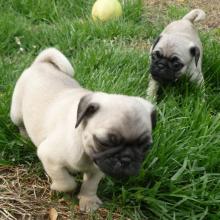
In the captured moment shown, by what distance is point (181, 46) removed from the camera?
5.80m

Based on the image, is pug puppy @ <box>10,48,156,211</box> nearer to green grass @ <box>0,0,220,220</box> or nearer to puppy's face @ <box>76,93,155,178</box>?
puppy's face @ <box>76,93,155,178</box>

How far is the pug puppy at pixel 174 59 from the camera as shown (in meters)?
5.48

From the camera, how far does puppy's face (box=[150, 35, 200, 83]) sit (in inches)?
217

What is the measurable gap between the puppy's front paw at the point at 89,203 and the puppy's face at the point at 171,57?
6.74 ft

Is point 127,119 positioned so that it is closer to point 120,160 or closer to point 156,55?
point 120,160

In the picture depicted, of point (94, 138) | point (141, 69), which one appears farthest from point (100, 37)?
point (94, 138)

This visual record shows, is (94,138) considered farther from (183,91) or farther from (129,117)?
(183,91)

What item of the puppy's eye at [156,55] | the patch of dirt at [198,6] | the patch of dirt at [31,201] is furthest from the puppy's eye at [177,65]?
the patch of dirt at [31,201]

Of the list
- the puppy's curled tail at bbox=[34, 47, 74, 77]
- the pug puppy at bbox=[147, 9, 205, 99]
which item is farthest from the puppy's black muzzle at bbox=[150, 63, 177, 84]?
the puppy's curled tail at bbox=[34, 47, 74, 77]

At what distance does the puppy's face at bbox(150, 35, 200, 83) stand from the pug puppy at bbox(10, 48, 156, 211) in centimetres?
146

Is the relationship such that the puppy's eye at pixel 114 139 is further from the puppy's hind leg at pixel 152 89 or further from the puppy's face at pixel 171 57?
the puppy's face at pixel 171 57

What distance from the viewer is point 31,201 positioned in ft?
12.2

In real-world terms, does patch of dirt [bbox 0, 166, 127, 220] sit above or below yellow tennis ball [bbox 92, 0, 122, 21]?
above

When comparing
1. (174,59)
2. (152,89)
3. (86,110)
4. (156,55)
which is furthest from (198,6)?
(86,110)
